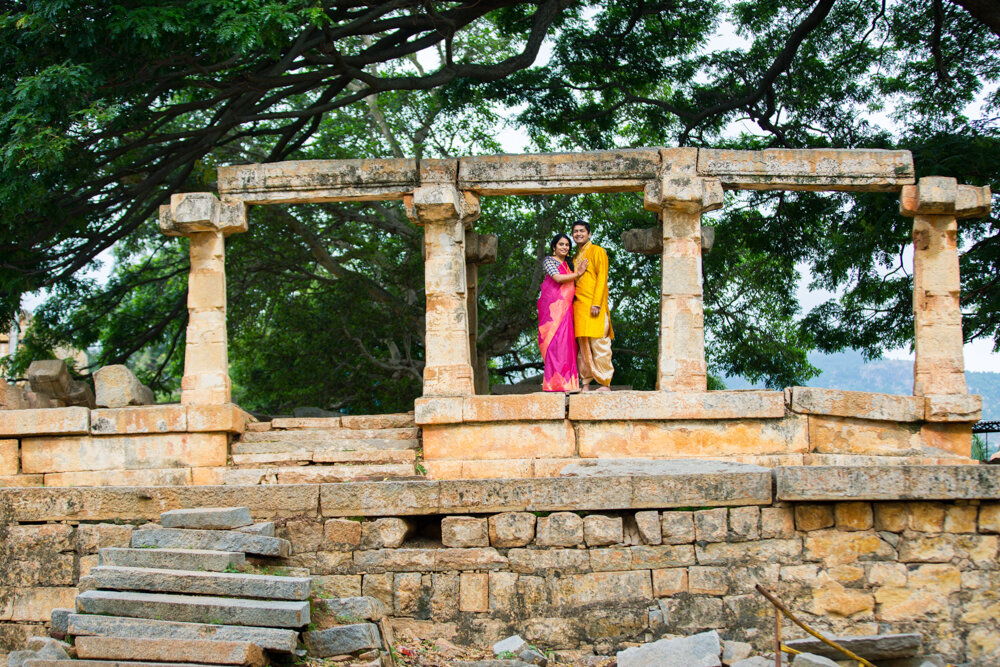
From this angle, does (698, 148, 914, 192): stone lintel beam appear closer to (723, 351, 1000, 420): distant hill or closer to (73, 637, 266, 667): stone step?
(73, 637, 266, 667): stone step

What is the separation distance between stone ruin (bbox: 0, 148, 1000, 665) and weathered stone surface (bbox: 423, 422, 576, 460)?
0.06 ft

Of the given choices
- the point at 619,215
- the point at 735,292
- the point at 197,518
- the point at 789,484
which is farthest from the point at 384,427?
the point at 735,292

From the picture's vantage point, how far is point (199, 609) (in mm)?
6195

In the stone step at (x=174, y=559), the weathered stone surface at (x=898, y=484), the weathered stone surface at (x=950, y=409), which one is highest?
the weathered stone surface at (x=950, y=409)

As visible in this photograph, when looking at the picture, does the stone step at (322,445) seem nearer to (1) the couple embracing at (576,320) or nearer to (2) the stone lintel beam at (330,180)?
(1) the couple embracing at (576,320)

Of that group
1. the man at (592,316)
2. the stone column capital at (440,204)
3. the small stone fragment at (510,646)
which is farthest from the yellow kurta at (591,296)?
the small stone fragment at (510,646)

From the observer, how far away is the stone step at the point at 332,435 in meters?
9.99

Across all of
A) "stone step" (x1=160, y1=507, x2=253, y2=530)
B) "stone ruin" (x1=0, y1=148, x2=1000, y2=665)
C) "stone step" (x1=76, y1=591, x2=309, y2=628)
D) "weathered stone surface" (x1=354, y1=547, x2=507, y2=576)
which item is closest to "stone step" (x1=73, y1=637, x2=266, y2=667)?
"stone step" (x1=76, y1=591, x2=309, y2=628)

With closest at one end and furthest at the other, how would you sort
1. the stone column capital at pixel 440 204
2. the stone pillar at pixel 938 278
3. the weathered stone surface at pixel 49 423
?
the weathered stone surface at pixel 49 423 < the stone pillar at pixel 938 278 < the stone column capital at pixel 440 204

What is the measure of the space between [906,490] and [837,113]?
8.32m

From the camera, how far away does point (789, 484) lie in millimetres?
7504

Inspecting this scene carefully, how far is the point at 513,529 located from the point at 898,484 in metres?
2.71

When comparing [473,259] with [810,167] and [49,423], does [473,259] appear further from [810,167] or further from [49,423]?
[49,423]

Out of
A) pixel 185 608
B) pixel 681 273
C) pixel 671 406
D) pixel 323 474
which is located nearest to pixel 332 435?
pixel 323 474
